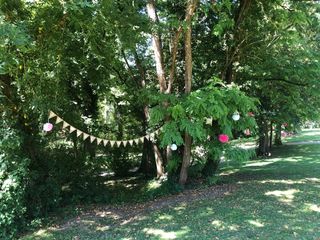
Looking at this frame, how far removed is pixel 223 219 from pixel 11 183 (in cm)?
383

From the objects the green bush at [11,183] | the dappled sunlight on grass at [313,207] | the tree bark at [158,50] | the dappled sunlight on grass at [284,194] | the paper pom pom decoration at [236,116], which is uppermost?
the tree bark at [158,50]

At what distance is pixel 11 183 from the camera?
6113 mm

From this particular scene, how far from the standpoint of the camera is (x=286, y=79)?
923cm

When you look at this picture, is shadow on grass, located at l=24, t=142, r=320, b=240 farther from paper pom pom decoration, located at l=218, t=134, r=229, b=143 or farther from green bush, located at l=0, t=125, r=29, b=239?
paper pom pom decoration, located at l=218, t=134, r=229, b=143

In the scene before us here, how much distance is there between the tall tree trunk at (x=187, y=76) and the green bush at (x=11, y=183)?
3520 millimetres

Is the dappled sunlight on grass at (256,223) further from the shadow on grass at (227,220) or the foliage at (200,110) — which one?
the foliage at (200,110)

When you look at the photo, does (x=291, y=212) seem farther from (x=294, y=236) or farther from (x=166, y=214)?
(x=166, y=214)

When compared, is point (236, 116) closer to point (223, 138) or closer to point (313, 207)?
point (223, 138)

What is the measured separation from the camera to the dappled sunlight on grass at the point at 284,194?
6973 mm

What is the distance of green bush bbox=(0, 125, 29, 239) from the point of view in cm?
606

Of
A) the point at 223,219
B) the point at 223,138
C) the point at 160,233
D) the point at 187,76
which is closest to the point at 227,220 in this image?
the point at 223,219

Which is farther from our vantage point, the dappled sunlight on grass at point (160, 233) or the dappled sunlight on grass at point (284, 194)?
the dappled sunlight on grass at point (284, 194)

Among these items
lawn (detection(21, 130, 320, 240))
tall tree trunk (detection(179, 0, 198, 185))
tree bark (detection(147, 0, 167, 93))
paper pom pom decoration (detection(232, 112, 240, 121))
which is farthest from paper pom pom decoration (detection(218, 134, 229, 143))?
tree bark (detection(147, 0, 167, 93))

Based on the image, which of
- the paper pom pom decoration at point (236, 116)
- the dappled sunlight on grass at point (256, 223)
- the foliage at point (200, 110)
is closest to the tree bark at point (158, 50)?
the foliage at point (200, 110)
